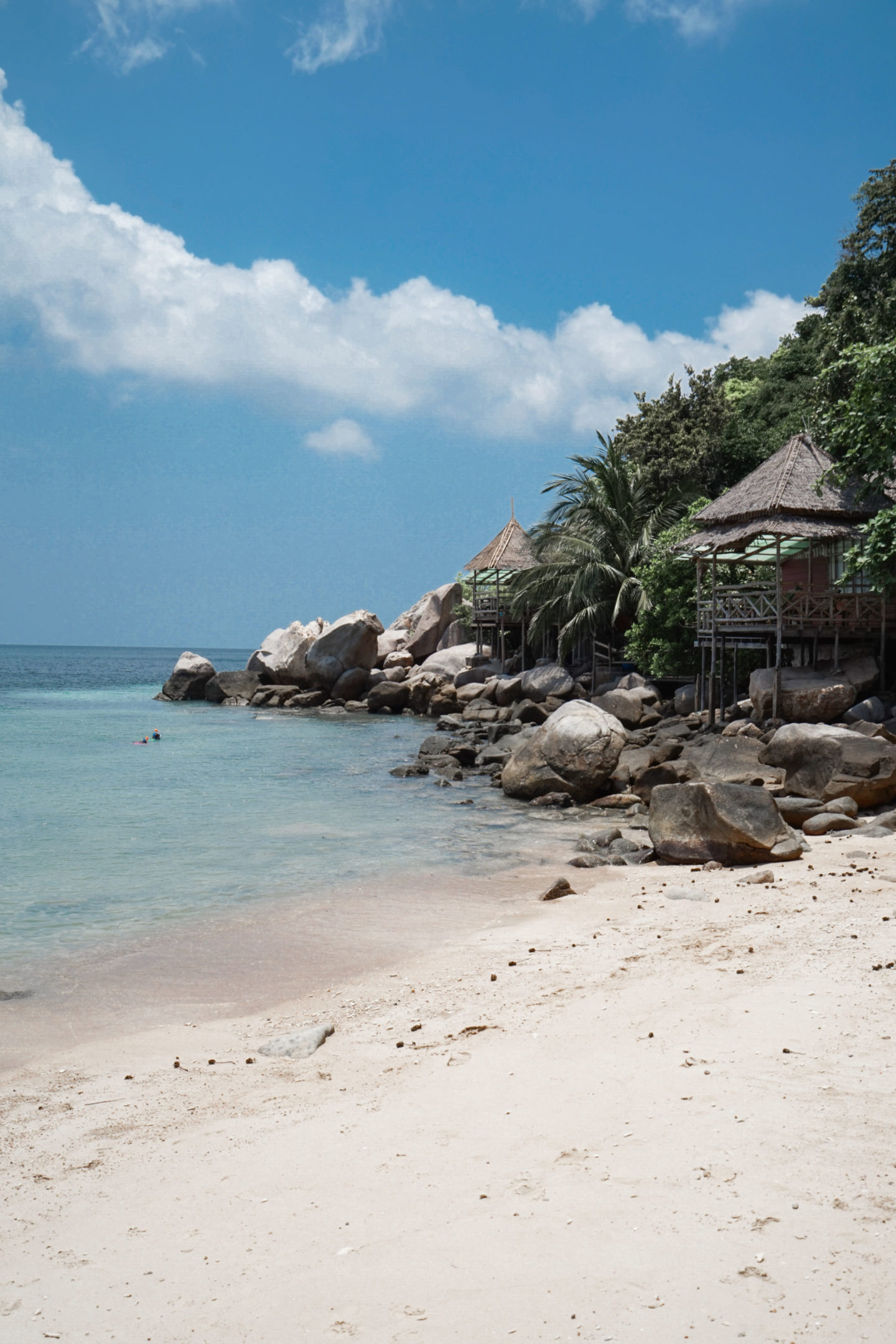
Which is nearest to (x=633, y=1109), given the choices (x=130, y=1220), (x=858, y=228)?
(x=130, y=1220)

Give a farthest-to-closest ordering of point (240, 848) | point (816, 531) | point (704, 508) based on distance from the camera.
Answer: point (704, 508) < point (816, 531) < point (240, 848)

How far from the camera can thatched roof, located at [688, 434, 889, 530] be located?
21.1 m

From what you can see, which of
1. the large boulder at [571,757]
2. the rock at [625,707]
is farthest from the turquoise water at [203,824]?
the rock at [625,707]

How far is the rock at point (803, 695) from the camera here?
19.2m

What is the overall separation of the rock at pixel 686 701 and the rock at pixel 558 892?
1585 cm

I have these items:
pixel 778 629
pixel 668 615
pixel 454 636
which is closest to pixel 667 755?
pixel 778 629

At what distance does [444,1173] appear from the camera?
427cm

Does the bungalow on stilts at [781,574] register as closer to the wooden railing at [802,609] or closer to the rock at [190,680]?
the wooden railing at [802,609]

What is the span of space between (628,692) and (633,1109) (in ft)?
72.5

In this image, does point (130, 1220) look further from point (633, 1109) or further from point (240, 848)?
point (240, 848)

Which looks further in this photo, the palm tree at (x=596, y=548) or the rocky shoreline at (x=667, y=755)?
the palm tree at (x=596, y=548)

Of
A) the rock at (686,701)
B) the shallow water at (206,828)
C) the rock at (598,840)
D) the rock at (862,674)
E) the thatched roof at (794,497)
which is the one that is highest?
the thatched roof at (794,497)

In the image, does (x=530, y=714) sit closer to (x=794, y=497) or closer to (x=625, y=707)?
(x=625, y=707)

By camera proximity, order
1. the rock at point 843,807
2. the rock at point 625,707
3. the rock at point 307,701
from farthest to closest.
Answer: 1. the rock at point 307,701
2. the rock at point 625,707
3. the rock at point 843,807
